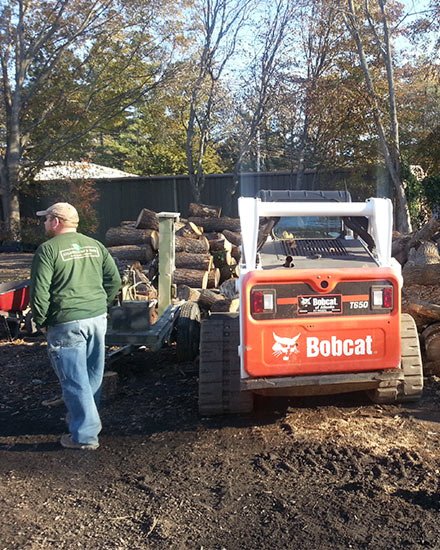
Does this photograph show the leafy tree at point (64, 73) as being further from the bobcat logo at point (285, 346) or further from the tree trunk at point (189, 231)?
the bobcat logo at point (285, 346)

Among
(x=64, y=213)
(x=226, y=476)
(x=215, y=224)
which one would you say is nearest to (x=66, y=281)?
(x=64, y=213)

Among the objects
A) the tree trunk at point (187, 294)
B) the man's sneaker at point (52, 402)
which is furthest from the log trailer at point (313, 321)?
the tree trunk at point (187, 294)

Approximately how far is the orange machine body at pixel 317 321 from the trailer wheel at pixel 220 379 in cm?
59

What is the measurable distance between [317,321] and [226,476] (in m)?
1.33

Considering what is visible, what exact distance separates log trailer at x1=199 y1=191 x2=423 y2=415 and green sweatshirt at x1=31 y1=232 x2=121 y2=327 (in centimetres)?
113

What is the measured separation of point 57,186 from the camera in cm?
2238

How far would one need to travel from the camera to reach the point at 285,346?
4859mm

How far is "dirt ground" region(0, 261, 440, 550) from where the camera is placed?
3.54m

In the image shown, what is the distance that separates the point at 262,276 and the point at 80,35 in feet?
59.0

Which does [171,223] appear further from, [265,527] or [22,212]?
[22,212]

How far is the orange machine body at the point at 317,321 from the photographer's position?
481cm

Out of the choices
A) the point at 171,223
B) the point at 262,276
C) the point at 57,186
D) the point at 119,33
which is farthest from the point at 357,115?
the point at 262,276

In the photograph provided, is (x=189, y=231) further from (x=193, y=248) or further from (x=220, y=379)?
(x=220, y=379)

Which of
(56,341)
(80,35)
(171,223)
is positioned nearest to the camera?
(56,341)
